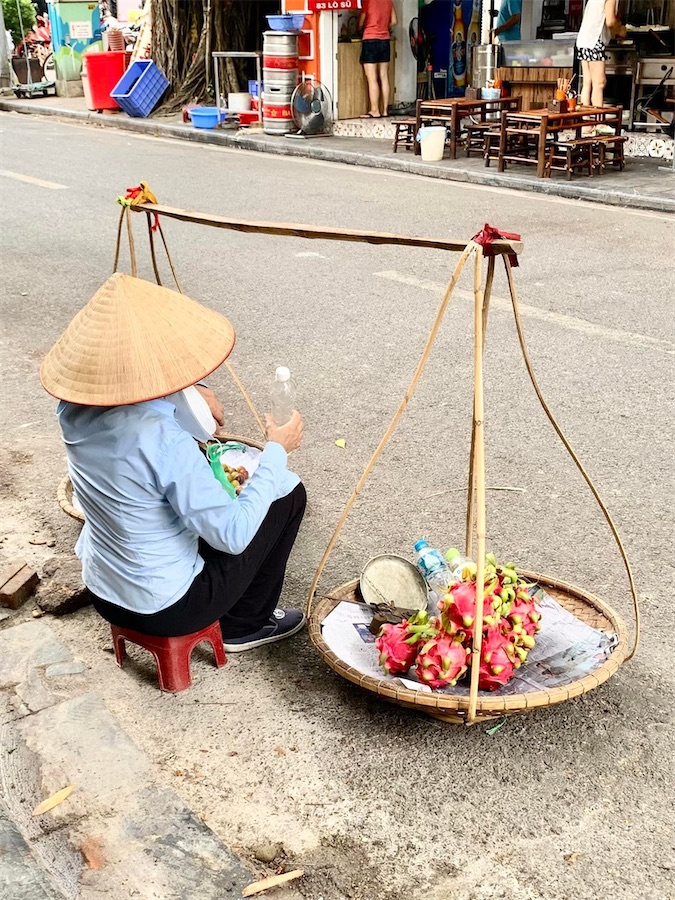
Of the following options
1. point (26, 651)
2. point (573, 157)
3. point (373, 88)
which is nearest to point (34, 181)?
point (373, 88)

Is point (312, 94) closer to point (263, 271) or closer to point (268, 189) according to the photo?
point (268, 189)

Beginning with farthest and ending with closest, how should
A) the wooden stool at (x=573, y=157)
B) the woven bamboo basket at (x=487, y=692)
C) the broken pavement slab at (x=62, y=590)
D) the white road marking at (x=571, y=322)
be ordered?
the wooden stool at (x=573, y=157) < the white road marking at (x=571, y=322) < the broken pavement slab at (x=62, y=590) < the woven bamboo basket at (x=487, y=692)

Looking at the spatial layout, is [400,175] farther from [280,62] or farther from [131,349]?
[131,349]

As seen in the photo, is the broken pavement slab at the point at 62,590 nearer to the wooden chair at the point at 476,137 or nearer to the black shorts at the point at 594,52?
the wooden chair at the point at 476,137

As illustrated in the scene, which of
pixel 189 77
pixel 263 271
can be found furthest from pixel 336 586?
pixel 189 77

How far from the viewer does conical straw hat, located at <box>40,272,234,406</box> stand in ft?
8.22

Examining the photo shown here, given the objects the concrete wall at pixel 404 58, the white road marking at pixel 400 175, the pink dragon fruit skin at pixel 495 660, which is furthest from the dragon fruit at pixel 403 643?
the concrete wall at pixel 404 58

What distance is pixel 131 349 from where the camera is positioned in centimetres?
254

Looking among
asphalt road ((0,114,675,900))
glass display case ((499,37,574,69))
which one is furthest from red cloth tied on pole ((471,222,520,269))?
glass display case ((499,37,574,69))

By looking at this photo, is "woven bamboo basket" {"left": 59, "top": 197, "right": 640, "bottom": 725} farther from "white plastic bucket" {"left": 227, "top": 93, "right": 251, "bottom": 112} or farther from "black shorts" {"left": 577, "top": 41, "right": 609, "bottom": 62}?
"white plastic bucket" {"left": 227, "top": 93, "right": 251, "bottom": 112}

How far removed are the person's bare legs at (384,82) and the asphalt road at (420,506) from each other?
6682 millimetres

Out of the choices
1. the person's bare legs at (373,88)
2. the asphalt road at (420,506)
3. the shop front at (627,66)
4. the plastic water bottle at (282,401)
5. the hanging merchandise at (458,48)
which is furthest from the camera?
the hanging merchandise at (458,48)

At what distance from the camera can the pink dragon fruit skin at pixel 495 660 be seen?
2.60m

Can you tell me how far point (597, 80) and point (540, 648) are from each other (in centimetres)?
1100
